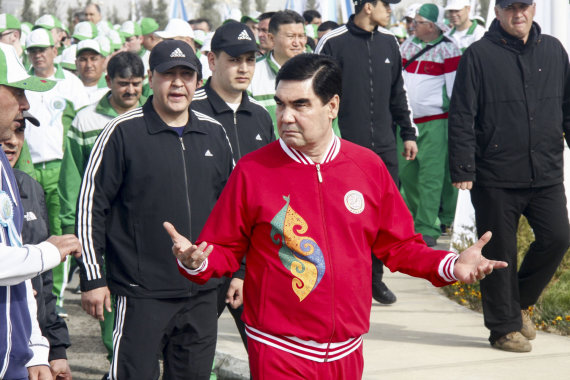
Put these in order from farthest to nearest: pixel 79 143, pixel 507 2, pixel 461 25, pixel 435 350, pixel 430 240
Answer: pixel 461 25, pixel 430 240, pixel 79 143, pixel 435 350, pixel 507 2

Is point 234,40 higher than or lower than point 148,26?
higher

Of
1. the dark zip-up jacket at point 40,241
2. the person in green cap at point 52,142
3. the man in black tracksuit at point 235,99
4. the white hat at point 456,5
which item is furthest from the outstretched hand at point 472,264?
the white hat at point 456,5

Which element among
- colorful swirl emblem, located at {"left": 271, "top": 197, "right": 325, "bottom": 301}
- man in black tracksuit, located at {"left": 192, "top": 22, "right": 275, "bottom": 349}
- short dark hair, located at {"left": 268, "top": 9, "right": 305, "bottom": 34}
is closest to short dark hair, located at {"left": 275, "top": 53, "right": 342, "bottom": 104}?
colorful swirl emblem, located at {"left": 271, "top": 197, "right": 325, "bottom": 301}

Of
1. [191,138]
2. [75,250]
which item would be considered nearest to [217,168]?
[191,138]

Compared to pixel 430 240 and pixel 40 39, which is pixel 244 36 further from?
pixel 430 240

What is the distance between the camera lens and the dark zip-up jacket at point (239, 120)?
6586 millimetres

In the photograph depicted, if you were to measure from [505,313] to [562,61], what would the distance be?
1.85m

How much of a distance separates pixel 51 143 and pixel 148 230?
432 cm

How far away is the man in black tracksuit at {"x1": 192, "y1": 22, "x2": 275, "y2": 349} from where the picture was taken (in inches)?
260

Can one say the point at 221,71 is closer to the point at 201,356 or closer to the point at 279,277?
the point at 201,356

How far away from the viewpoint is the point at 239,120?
667 centimetres

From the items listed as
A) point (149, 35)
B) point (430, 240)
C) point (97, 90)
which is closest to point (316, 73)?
point (97, 90)

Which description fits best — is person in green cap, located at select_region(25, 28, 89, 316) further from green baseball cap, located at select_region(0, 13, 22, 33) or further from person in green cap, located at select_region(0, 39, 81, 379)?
person in green cap, located at select_region(0, 39, 81, 379)

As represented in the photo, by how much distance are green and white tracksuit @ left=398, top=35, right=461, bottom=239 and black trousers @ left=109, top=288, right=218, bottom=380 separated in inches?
278
